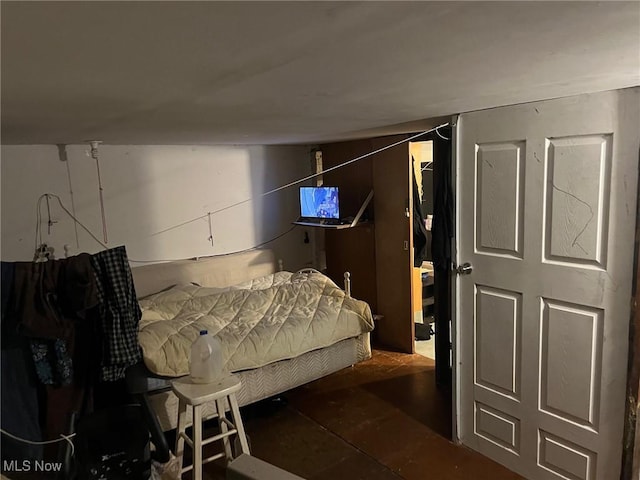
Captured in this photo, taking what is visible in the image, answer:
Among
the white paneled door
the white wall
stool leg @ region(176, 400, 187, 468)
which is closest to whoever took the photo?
the white paneled door

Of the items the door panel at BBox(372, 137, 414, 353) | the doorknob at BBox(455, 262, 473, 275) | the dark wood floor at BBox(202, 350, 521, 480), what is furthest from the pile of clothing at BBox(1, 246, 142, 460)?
the door panel at BBox(372, 137, 414, 353)

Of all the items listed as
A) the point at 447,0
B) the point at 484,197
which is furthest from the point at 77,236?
the point at 447,0

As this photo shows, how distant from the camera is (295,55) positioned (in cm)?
113

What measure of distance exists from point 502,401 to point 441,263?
93cm

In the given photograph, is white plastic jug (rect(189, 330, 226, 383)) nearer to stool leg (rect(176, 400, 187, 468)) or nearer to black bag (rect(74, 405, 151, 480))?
stool leg (rect(176, 400, 187, 468))

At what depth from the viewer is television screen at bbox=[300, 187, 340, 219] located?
4363 mm

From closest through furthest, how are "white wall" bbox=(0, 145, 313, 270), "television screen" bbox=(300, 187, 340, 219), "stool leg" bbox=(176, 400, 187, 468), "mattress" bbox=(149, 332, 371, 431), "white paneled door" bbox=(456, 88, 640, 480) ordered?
"white paneled door" bbox=(456, 88, 640, 480), "stool leg" bbox=(176, 400, 187, 468), "mattress" bbox=(149, 332, 371, 431), "white wall" bbox=(0, 145, 313, 270), "television screen" bbox=(300, 187, 340, 219)

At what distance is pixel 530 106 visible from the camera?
2238 mm

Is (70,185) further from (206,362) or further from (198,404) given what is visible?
(198,404)

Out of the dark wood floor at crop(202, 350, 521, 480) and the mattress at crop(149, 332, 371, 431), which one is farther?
the mattress at crop(149, 332, 371, 431)

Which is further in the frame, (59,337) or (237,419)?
(237,419)

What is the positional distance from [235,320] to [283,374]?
0.52m

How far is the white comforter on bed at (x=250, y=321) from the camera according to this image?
9.08 ft

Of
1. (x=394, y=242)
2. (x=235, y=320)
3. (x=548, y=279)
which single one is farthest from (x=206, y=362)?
(x=394, y=242)
